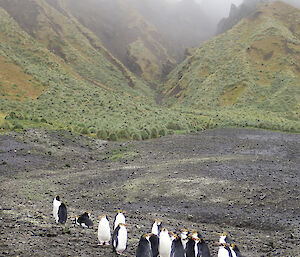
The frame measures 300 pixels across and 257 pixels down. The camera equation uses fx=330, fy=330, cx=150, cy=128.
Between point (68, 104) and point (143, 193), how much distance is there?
79.5ft

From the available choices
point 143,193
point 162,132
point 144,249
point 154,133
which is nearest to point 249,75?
point 162,132

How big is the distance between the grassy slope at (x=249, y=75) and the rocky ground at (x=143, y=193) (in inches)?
760

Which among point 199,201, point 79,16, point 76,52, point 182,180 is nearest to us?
point 199,201

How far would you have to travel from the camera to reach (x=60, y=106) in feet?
111

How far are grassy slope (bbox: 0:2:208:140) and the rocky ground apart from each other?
5.60 m

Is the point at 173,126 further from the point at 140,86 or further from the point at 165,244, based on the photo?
the point at 140,86

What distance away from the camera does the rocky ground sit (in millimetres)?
8578

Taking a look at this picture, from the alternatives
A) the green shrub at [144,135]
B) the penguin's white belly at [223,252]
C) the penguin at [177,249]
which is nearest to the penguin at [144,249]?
the penguin at [177,249]

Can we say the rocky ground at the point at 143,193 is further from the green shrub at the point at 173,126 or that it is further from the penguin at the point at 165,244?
the green shrub at the point at 173,126

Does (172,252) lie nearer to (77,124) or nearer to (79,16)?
(77,124)

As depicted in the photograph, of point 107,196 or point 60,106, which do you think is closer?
point 107,196

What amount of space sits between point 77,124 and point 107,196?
1658 centimetres

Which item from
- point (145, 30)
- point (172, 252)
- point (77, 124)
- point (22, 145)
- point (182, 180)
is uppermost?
point (145, 30)

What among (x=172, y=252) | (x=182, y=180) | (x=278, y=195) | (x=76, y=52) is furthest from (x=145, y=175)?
(x=76, y=52)
